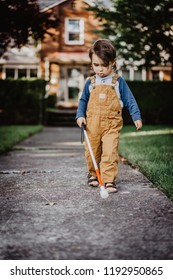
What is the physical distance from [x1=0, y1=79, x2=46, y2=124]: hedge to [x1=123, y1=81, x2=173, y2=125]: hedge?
3215 millimetres

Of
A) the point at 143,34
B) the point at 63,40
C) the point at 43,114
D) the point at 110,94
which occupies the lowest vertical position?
the point at 43,114

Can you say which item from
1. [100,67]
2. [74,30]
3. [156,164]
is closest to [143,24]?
[156,164]

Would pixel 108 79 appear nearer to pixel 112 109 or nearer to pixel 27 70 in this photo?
pixel 112 109

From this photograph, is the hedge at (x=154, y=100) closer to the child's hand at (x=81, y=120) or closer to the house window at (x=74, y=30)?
the house window at (x=74, y=30)

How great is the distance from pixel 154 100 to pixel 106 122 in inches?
470

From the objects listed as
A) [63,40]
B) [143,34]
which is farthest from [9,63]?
[143,34]

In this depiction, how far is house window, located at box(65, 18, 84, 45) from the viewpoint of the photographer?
22.6 meters

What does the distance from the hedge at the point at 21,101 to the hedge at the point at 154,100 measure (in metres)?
3.22

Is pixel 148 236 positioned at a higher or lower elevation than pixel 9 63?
lower

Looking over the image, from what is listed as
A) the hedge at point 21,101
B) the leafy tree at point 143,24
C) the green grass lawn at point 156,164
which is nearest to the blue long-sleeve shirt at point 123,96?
the green grass lawn at point 156,164

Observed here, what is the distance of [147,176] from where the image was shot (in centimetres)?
423

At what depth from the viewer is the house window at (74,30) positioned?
891 inches

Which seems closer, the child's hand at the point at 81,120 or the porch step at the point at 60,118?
the child's hand at the point at 81,120
